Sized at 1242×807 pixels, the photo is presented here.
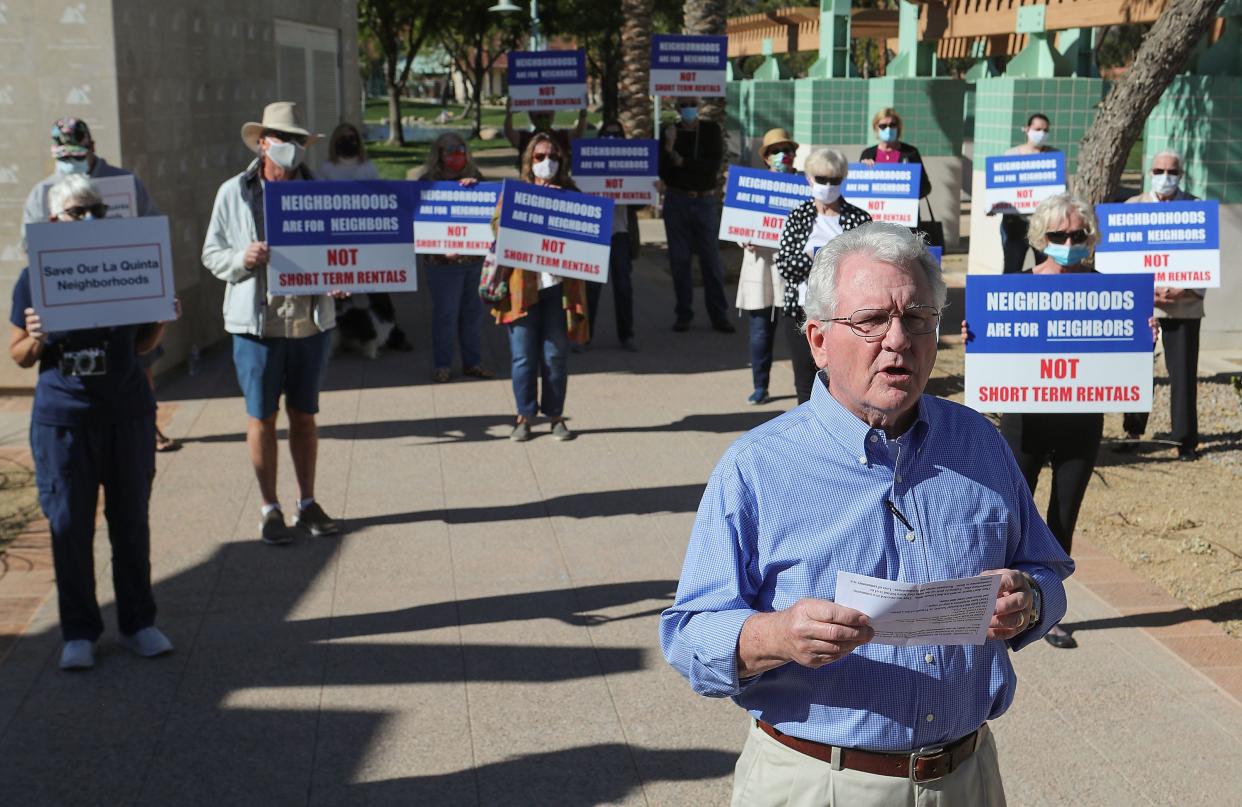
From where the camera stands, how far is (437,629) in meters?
6.62

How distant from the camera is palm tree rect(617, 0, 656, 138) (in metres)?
23.6

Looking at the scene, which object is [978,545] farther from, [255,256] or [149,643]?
[255,256]

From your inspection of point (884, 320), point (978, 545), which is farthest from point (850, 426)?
point (978, 545)

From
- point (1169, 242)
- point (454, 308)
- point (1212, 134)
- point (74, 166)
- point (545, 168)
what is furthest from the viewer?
point (1212, 134)

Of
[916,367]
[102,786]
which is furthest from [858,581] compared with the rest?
[102,786]

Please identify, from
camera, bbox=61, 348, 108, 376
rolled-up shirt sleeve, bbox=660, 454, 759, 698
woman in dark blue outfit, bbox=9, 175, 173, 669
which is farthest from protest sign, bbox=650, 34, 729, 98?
rolled-up shirt sleeve, bbox=660, 454, 759, 698

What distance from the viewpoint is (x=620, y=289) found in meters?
13.6

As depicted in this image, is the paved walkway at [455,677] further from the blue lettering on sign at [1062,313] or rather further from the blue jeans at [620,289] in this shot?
the blue jeans at [620,289]

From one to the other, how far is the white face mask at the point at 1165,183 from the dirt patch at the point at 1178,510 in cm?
171

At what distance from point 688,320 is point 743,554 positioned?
11.6m

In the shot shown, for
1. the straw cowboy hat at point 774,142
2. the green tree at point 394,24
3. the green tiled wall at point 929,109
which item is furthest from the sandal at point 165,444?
the green tree at point 394,24

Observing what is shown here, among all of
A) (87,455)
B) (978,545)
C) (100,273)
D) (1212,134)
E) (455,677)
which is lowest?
(455,677)

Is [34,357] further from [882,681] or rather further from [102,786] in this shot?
[882,681]

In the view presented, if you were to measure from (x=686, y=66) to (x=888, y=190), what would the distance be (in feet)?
16.5
